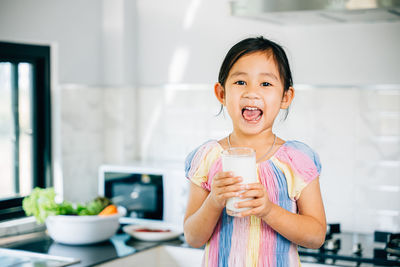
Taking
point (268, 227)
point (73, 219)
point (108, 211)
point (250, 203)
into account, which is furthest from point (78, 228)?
point (250, 203)

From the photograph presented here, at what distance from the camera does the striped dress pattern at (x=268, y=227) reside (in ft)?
4.46

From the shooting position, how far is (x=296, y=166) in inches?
53.8

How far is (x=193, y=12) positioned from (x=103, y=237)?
1.37m

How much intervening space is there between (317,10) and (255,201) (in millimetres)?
1174

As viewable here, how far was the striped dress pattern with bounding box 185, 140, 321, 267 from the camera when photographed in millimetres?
1358

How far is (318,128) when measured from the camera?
2.96 meters

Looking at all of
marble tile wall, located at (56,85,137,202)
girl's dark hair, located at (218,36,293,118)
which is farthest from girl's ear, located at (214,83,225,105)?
marble tile wall, located at (56,85,137,202)

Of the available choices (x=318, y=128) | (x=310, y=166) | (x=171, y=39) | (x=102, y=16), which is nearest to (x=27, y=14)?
(x=102, y=16)

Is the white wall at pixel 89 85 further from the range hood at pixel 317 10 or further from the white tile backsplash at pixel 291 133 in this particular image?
the range hood at pixel 317 10

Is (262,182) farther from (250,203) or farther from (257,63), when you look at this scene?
(257,63)

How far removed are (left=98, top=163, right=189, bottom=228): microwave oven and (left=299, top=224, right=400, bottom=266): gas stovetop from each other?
0.72m

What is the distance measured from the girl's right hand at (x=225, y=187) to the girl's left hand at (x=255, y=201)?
0.02 metres

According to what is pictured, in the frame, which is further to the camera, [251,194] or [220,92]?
[220,92]

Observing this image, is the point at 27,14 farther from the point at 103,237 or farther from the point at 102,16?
the point at 103,237
